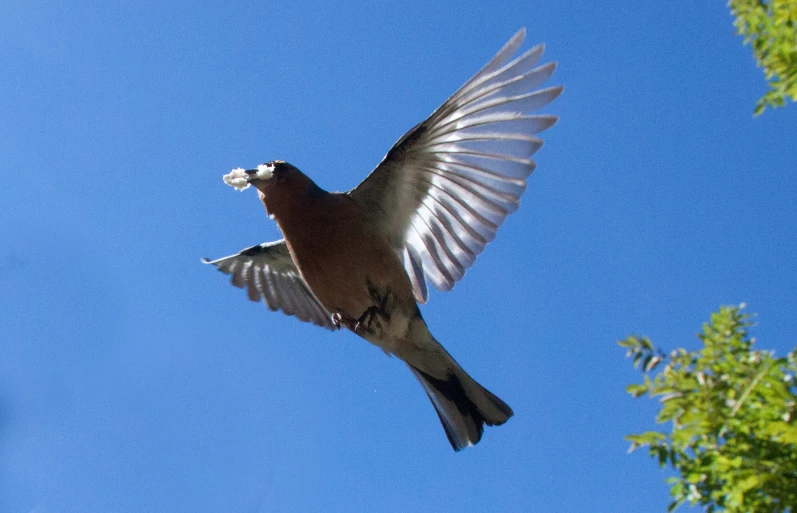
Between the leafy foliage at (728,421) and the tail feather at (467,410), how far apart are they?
205 cm

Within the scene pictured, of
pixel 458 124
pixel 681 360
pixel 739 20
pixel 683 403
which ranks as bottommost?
pixel 683 403

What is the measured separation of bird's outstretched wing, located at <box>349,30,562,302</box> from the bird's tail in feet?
1.49

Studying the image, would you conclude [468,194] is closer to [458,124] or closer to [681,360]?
[458,124]

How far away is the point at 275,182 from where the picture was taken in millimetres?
3492

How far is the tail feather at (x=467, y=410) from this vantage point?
12.0ft

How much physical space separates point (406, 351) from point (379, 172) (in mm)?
876

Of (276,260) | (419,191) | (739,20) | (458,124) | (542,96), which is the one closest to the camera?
(739,20)

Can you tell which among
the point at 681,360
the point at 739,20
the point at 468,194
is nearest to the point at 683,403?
the point at 681,360

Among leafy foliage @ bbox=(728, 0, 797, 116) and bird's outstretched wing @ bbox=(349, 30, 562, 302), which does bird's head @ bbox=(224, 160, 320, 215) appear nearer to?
bird's outstretched wing @ bbox=(349, 30, 562, 302)

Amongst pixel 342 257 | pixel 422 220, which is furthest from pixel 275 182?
pixel 422 220

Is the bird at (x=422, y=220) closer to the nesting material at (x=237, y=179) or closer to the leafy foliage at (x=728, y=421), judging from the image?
the nesting material at (x=237, y=179)

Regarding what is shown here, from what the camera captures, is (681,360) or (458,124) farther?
(458,124)

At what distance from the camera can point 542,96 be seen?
293 cm

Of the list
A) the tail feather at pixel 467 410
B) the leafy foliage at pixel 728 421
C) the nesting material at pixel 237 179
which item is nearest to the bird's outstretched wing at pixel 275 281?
the nesting material at pixel 237 179
